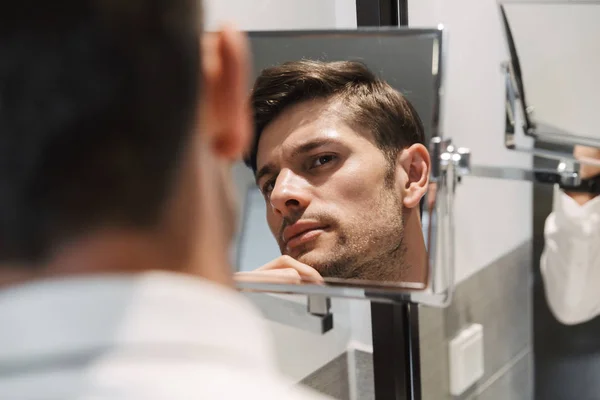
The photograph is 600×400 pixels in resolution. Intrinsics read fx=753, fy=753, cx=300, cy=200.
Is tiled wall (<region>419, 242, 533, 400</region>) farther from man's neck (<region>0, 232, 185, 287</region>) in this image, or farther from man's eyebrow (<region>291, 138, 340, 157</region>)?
man's neck (<region>0, 232, 185, 287</region>)

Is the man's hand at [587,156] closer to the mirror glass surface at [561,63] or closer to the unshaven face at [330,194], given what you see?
the mirror glass surface at [561,63]

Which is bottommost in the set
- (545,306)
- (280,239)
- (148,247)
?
(545,306)

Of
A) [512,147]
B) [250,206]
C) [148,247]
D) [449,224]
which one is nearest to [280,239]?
[250,206]

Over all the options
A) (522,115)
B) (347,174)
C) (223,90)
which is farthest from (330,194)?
(223,90)

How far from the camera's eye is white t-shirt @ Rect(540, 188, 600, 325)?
31.8 inches

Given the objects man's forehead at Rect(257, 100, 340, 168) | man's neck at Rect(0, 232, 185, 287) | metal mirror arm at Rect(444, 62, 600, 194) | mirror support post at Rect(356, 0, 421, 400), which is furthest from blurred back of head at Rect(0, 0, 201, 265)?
mirror support post at Rect(356, 0, 421, 400)

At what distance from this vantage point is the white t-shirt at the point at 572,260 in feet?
2.65

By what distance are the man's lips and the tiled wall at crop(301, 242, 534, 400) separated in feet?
1.07

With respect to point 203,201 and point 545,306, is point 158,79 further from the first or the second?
point 545,306

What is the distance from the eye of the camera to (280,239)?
0.69 metres

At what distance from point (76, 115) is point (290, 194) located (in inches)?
16.9

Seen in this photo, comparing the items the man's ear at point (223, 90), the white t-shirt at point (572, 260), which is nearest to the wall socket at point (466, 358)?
the white t-shirt at point (572, 260)

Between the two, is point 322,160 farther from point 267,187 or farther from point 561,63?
point 561,63

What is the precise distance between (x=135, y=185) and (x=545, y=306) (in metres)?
0.75
